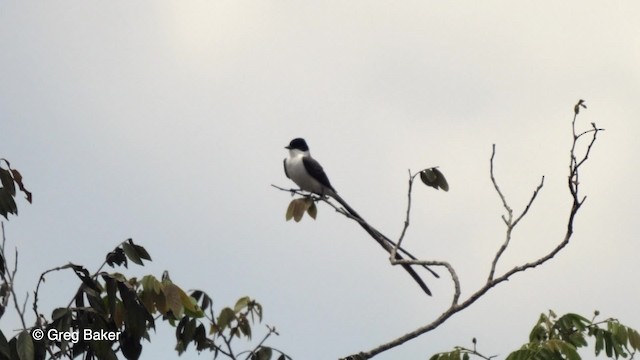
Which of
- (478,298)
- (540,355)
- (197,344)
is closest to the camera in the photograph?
(478,298)

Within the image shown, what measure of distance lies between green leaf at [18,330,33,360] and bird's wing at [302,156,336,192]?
23.5 feet

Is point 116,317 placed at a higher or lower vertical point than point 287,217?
lower

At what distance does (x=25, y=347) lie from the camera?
18.9ft

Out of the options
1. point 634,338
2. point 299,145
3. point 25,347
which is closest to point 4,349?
point 25,347

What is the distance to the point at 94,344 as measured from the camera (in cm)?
635

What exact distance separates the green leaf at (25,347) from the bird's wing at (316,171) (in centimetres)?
716

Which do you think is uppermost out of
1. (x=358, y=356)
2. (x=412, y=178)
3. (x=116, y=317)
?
(x=412, y=178)

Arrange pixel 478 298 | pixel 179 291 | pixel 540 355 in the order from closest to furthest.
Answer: pixel 478 298
pixel 179 291
pixel 540 355

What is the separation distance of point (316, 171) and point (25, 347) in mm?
7448

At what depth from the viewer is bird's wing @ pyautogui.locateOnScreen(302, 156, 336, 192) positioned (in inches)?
508

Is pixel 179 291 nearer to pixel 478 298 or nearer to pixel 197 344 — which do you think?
pixel 197 344

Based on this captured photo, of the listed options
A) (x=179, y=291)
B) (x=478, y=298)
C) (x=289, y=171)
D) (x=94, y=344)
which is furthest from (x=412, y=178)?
(x=289, y=171)

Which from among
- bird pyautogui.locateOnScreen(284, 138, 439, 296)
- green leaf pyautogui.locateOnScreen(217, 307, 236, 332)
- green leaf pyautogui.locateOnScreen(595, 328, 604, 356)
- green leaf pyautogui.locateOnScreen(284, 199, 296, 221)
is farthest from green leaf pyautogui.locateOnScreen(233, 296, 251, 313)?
bird pyautogui.locateOnScreen(284, 138, 439, 296)

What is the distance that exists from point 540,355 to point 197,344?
2115 mm
